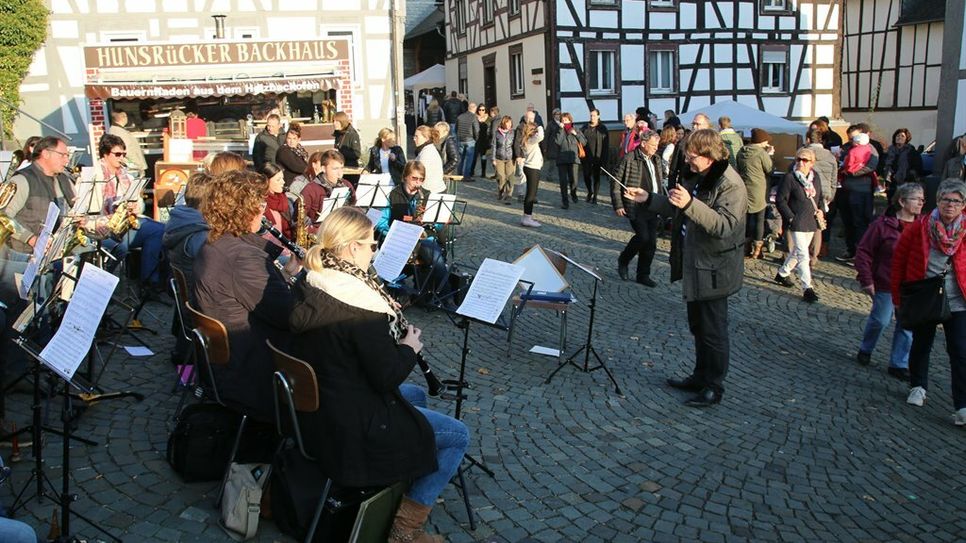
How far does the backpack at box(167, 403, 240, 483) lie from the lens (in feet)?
14.9

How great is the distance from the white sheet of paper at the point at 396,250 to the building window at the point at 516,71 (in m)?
19.9

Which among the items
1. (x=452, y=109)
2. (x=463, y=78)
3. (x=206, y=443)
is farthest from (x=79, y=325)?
(x=463, y=78)

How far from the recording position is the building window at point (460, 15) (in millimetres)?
30698

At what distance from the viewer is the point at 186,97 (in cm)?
1631

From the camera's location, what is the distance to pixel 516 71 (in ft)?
87.8

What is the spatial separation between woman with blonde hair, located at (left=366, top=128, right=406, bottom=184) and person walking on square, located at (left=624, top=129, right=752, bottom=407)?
701 centimetres

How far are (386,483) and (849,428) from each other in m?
3.76

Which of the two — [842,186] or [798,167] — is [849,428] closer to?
[798,167]

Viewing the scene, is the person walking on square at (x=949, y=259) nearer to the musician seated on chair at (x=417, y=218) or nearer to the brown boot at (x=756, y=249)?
the musician seated on chair at (x=417, y=218)

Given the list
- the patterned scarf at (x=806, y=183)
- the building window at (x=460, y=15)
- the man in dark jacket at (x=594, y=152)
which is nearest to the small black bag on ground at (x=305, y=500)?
the patterned scarf at (x=806, y=183)

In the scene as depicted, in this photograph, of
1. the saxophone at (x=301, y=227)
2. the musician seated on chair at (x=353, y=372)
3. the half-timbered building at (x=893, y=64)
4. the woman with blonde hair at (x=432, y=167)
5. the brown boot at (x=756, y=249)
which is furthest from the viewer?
the half-timbered building at (x=893, y=64)

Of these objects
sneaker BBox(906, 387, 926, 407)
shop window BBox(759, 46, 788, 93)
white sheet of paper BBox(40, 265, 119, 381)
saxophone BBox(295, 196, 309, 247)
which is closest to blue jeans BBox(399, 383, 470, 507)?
white sheet of paper BBox(40, 265, 119, 381)

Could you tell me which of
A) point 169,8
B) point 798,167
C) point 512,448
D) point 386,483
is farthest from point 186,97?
point 386,483

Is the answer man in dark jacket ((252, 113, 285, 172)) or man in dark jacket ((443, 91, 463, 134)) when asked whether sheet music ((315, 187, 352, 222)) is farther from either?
man in dark jacket ((443, 91, 463, 134))
